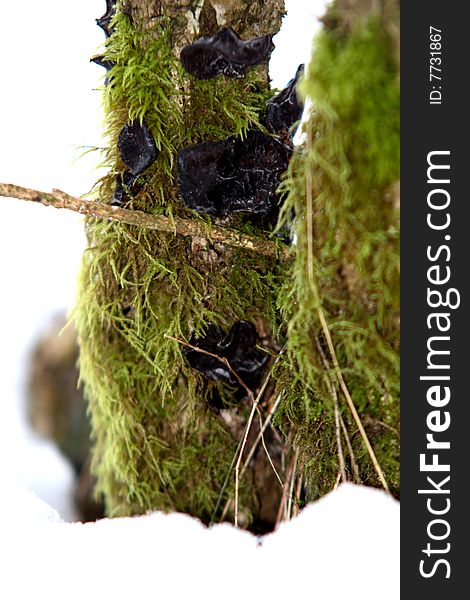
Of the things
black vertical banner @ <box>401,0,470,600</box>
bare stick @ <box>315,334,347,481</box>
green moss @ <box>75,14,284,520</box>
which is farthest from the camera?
green moss @ <box>75,14,284,520</box>

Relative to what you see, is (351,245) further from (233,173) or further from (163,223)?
(163,223)

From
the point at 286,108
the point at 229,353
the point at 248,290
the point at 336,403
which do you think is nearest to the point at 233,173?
the point at 286,108

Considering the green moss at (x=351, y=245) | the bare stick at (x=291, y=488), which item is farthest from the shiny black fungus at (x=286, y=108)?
the bare stick at (x=291, y=488)

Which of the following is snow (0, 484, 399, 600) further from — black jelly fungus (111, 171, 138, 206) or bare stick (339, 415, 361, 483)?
black jelly fungus (111, 171, 138, 206)

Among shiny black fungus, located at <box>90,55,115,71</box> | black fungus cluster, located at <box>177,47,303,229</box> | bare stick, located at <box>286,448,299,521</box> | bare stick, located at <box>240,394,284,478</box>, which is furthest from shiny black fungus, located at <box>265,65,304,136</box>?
bare stick, located at <box>286,448,299,521</box>

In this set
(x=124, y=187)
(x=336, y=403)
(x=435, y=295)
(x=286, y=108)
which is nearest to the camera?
(x=435, y=295)

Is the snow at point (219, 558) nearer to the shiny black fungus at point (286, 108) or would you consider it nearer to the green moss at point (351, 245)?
the green moss at point (351, 245)
